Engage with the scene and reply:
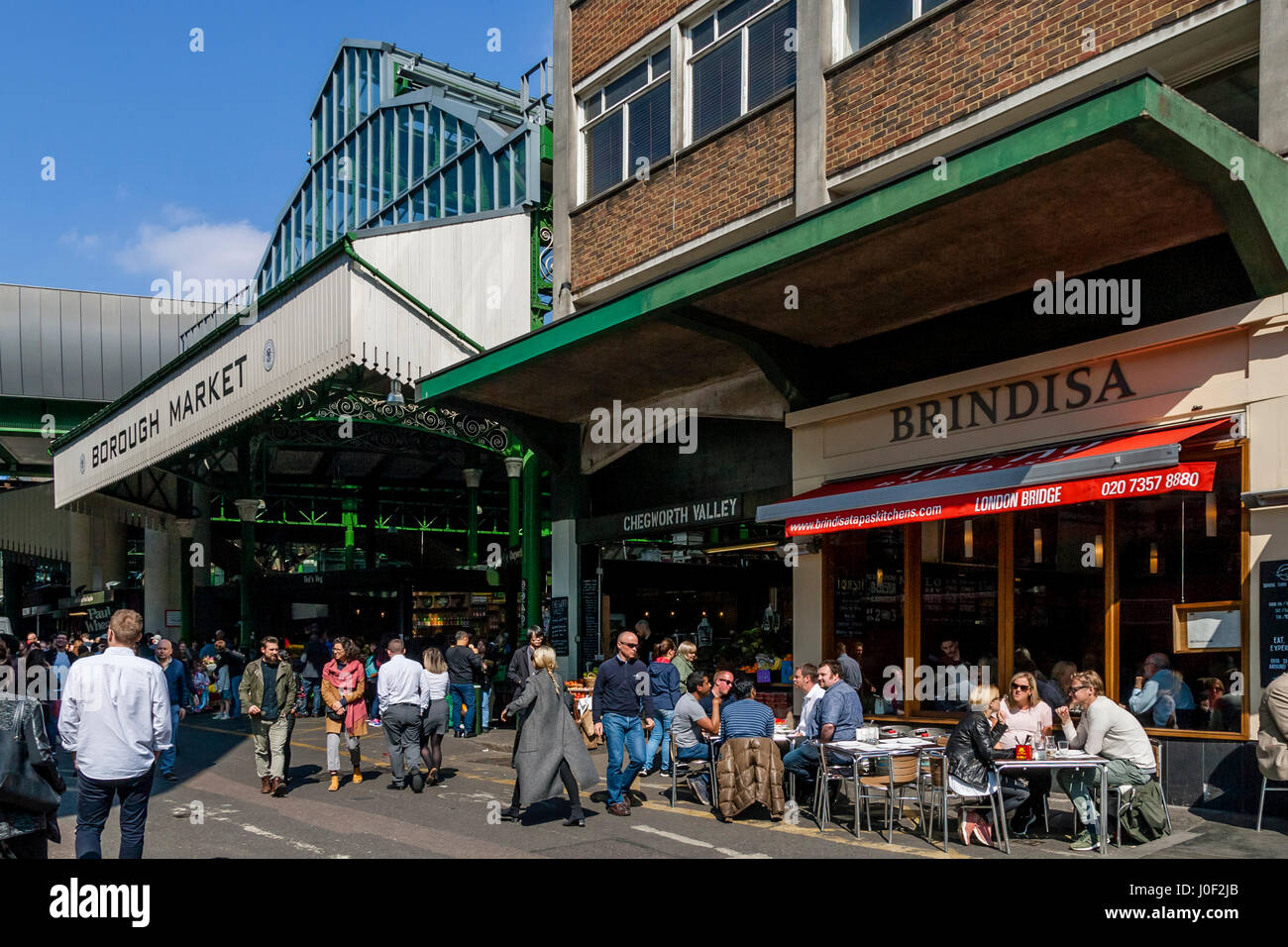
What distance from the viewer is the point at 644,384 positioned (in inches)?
643

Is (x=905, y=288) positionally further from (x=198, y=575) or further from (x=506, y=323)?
(x=198, y=575)

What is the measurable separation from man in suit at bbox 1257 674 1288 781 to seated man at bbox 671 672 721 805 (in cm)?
470

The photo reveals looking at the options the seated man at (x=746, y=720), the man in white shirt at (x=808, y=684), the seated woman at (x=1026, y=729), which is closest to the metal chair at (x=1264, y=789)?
the seated woman at (x=1026, y=729)

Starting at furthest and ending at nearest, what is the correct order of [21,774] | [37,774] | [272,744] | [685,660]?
[685,660], [272,744], [37,774], [21,774]

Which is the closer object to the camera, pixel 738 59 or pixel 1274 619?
pixel 1274 619

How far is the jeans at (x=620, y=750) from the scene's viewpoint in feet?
34.8

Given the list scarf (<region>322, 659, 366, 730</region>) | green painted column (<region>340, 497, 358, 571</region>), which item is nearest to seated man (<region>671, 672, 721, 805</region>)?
scarf (<region>322, 659, 366, 730</region>)

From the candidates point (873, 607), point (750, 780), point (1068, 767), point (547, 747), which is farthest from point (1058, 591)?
point (547, 747)

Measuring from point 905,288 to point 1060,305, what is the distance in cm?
160

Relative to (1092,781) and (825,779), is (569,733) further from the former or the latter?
(1092,781)

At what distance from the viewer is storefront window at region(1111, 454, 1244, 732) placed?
32.9 feet

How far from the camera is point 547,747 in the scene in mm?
10031

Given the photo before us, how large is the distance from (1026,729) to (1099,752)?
2.09 ft
